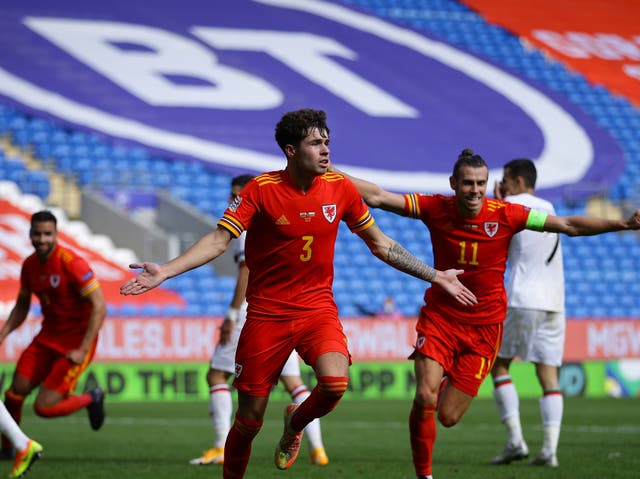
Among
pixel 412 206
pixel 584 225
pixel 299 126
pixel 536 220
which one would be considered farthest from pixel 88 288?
pixel 584 225

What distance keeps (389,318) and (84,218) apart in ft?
23.2

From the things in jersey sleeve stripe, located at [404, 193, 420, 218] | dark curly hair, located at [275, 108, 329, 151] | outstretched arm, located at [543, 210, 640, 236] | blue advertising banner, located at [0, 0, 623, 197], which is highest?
blue advertising banner, located at [0, 0, 623, 197]

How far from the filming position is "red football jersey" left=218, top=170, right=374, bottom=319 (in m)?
6.29

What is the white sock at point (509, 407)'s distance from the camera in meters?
8.96

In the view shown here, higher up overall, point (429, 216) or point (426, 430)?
point (429, 216)

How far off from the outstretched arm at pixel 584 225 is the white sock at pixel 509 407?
2239 mm

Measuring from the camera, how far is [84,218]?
2231cm

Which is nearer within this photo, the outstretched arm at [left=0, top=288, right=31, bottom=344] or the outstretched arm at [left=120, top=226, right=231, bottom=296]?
the outstretched arm at [left=120, top=226, right=231, bottom=296]

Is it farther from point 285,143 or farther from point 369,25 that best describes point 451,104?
point 285,143

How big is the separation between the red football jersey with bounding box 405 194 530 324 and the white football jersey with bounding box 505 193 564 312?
169 centimetres

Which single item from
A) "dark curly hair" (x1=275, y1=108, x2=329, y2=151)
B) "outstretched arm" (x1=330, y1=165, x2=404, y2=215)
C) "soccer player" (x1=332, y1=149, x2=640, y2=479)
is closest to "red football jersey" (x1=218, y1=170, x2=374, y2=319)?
"dark curly hair" (x1=275, y1=108, x2=329, y2=151)

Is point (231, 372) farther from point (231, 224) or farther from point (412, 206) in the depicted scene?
point (231, 224)

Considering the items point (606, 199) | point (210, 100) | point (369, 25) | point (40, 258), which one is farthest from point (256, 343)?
point (369, 25)

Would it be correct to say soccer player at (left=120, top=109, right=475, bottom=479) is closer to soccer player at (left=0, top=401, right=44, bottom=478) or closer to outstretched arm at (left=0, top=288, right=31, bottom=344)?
soccer player at (left=0, top=401, right=44, bottom=478)
